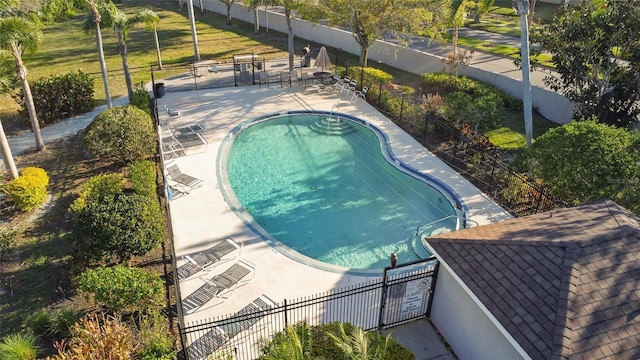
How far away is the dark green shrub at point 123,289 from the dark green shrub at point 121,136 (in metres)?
7.01

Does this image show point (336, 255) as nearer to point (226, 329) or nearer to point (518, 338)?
point (226, 329)

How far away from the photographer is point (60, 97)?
22344 millimetres

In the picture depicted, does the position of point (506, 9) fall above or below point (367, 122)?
above

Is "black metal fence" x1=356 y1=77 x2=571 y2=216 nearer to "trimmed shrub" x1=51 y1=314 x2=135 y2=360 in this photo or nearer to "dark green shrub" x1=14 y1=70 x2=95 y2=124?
"trimmed shrub" x1=51 y1=314 x2=135 y2=360

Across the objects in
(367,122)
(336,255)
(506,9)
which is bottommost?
(336,255)

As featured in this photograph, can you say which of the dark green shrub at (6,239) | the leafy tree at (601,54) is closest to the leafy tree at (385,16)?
the leafy tree at (601,54)

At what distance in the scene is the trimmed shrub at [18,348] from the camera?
952 centimetres

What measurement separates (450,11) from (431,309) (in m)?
20.3

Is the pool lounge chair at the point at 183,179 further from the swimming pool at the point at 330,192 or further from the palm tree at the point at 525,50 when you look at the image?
the palm tree at the point at 525,50

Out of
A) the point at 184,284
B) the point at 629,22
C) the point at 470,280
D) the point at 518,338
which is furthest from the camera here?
the point at 629,22

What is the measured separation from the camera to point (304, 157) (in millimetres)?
20609

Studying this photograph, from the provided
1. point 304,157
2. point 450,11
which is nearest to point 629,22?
point 450,11

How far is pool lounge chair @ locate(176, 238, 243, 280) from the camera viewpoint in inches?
509

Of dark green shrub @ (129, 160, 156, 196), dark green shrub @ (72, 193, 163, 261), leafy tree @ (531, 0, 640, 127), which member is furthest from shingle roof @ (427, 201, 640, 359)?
leafy tree @ (531, 0, 640, 127)
